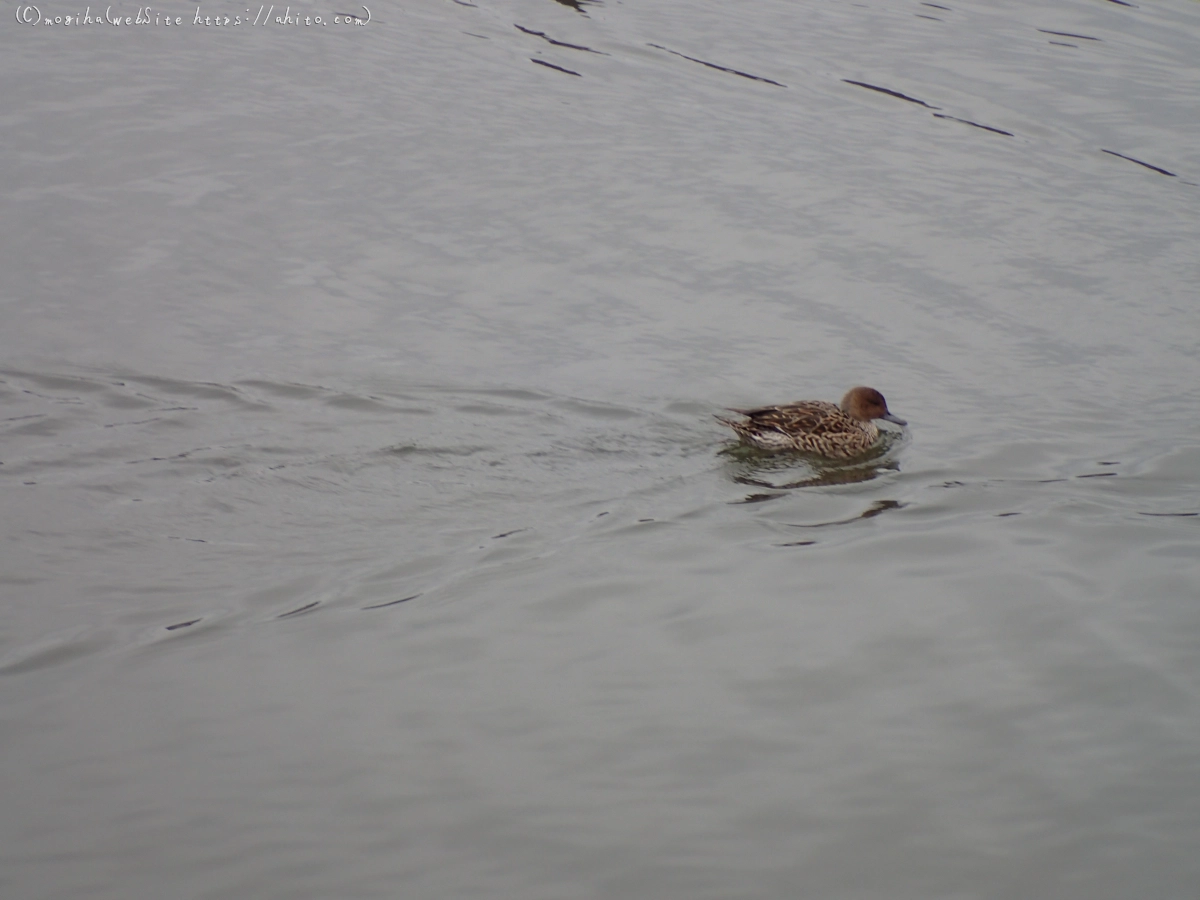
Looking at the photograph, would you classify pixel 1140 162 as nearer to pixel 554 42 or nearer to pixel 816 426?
pixel 554 42

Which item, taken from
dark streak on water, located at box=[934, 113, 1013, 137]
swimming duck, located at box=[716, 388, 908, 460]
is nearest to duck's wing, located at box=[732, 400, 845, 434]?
swimming duck, located at box=[716, 388, 908, 460]

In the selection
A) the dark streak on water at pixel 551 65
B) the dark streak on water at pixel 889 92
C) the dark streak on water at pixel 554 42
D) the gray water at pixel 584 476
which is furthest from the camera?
the dark streak on water at pixel 554 42

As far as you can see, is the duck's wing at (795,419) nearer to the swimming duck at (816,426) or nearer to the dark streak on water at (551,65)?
the swimming duck at (816,426)

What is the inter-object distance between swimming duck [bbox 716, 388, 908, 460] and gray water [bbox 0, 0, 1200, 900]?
190mm

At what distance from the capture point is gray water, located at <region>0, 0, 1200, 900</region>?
15.1ft

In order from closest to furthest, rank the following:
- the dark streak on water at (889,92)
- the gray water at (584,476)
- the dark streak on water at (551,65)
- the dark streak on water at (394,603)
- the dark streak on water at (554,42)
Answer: the gray water at (584,476) < the dark streak on water at (394,603) < the dark streak on water at (889,92) < the dark streak on water at (551,65) < the dark streak on water at (554,42)

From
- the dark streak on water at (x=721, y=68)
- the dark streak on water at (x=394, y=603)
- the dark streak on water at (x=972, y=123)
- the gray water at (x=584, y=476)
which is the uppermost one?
the dark streak on water at (x=721, y=68)

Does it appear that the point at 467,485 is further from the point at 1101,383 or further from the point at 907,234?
the point at 907,234

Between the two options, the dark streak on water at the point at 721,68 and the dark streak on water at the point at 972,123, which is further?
the dark streak on water at the point at 721,68

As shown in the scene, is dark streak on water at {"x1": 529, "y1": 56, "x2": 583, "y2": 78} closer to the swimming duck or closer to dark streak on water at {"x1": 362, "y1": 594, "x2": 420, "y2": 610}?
the swimming duck

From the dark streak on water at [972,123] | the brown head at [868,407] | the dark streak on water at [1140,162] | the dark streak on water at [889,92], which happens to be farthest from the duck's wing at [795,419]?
the dark streak on water at [889,92]

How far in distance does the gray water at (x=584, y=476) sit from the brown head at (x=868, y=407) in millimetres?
267

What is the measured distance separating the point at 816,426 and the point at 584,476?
1.51 meters

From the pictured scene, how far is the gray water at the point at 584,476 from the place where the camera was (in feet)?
15.1
